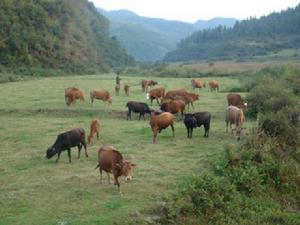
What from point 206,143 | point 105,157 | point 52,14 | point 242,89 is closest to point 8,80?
point 242,89

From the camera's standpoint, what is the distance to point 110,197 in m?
13.7

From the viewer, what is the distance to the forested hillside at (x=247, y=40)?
114000 millimetres

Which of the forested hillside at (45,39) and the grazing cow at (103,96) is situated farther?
the forested hillside at (45,39)

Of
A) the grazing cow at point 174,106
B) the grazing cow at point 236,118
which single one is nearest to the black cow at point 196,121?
the grazing cow at point 236,118

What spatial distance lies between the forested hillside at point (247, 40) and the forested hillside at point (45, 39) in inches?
1632

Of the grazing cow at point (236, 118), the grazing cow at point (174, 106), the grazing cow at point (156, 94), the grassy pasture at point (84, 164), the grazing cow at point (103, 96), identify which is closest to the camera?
the grassy pasture at point (84, 164)

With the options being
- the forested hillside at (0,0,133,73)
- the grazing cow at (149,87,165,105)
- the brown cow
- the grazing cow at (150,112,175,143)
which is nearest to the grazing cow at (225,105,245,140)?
the grazing cow at (150,112,175,143)

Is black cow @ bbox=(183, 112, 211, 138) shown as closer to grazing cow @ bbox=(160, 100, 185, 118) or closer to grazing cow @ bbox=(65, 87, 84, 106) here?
grazing cow @ bbox=(160, 100, 185, 118)

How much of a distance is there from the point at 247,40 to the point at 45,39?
240 ft

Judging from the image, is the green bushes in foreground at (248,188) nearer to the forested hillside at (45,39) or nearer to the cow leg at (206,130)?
the cow leg at (206,130)

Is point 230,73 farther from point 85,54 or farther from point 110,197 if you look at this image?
point 110,197

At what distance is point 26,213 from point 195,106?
18.6 m

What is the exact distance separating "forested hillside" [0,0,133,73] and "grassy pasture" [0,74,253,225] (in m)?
35.4

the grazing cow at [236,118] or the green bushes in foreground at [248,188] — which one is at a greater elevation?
the grazing cow at [236,118]
